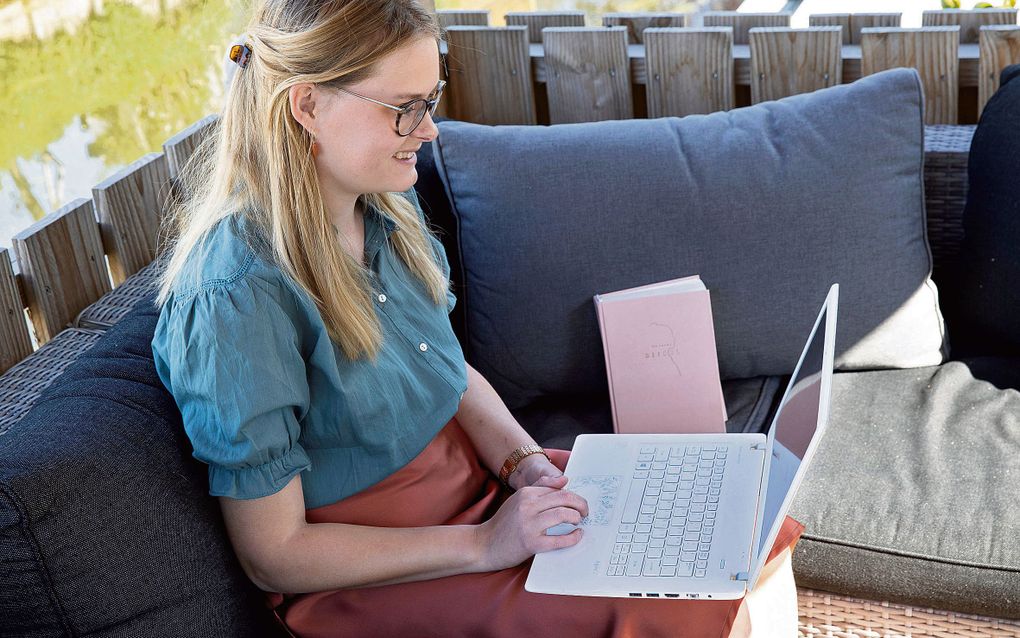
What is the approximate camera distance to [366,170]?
1.35 meters

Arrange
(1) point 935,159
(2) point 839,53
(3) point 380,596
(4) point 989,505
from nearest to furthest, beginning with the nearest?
(3) point 380,596 < (4) point 989,505 < (1) point 935,159 < (2) point 839,53

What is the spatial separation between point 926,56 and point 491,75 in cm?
100

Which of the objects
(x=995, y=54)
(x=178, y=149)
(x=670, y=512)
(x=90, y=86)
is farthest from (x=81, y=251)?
(x=995, y=54)

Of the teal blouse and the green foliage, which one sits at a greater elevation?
the green foliage

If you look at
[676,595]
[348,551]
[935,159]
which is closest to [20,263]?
[348,551]

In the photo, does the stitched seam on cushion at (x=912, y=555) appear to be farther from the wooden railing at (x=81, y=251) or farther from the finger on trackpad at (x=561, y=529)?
the wooden railing at (x=81, y=251)

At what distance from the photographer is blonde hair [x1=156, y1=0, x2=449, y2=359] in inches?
49.9

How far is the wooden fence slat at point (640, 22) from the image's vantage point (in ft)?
8.10

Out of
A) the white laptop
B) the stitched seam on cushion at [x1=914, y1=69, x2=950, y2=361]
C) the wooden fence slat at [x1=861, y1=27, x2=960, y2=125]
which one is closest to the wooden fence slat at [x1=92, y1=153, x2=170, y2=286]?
the white laptop

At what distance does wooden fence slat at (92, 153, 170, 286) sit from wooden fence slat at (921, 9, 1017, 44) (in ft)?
5.46

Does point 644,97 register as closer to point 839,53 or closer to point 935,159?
point 839,53

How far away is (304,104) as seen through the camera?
130 cm

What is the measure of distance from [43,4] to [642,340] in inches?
53.0

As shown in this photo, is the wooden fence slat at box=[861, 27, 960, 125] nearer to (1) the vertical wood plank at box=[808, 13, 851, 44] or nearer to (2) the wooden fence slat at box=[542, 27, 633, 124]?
(1) the vertical wood plank at box=[808, 13, 851, 44]
